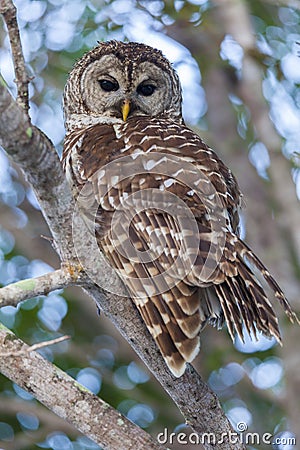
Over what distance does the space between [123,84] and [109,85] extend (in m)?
0.11

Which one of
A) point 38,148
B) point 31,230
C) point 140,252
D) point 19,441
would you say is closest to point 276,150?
point 31,230

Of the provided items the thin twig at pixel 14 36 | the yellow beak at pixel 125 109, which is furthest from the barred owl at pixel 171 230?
the thin twig at pixel 14 36

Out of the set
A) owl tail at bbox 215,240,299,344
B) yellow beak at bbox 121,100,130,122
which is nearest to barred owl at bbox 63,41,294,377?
owl tail at bbox 215,240,299,344

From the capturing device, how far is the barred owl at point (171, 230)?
2.84 m

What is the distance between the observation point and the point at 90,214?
3133 mm

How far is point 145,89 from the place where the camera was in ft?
13.8

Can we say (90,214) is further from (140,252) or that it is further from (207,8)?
(207,8)

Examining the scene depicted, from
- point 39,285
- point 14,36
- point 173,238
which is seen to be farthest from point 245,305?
point 14,36

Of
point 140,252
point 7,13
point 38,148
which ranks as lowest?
point 140,252

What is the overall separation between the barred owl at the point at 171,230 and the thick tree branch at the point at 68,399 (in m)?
0.38

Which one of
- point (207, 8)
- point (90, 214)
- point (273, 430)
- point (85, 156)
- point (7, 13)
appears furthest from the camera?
point (207, 8)

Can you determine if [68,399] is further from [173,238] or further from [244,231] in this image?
[244,231]

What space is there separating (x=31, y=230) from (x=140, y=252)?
123 inches

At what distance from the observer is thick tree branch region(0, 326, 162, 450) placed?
9.71 feet
